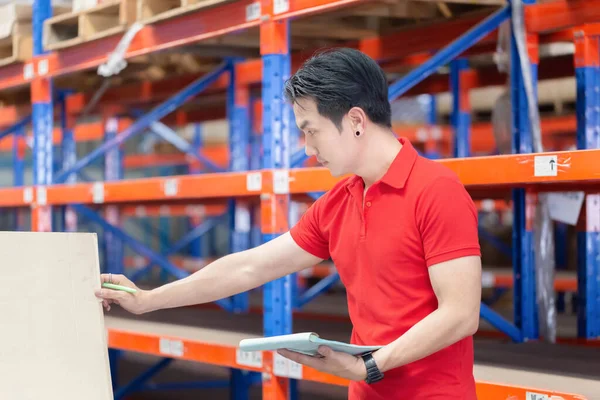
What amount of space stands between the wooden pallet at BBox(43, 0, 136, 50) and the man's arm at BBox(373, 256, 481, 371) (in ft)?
10.5

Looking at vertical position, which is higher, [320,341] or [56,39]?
[56,39]

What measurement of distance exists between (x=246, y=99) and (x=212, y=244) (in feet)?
27.7

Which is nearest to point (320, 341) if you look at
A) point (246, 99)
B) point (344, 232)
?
point (344, 232)

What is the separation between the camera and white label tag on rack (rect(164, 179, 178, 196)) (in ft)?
16.1

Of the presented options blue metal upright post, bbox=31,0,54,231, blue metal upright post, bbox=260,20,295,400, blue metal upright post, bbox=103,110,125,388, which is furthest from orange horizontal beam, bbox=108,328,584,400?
blue metal upright post, bbox=103,110,125,388

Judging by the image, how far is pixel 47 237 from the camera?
2975 millimetres

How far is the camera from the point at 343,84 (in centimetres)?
248

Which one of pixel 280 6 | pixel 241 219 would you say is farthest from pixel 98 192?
pixel 280 6

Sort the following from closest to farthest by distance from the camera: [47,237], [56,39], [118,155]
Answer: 1. [47,237]
2. [56,39]
3. [118,155]

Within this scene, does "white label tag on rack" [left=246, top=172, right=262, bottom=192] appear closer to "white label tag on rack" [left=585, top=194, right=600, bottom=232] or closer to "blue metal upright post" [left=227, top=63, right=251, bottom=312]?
"white label tag on rack" [left=585, top=194, right=600, bottom=232]

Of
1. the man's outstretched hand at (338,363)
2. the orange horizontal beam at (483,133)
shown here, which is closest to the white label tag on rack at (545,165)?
the man's outstretched hand at (338,363)

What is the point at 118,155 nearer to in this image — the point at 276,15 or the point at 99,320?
the point at 276,15

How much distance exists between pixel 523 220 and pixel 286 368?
1.33m

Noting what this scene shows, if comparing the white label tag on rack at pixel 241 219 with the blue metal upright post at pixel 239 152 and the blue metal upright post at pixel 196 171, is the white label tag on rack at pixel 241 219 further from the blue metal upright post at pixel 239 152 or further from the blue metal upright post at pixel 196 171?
the blue metal upright post at pixel 196 171
